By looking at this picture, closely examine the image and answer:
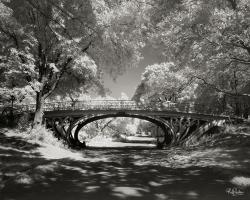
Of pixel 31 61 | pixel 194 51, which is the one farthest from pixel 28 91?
pixel 194 51

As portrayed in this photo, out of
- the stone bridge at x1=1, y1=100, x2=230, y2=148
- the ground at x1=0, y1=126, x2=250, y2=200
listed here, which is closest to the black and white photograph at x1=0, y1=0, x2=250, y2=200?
the ground at x1=0, y1=126, x2=250, y2=200

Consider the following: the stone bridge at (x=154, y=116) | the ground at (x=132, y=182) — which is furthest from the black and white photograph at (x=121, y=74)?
the stone bridge at (x=154, y=116)

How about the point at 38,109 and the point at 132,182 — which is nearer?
the point at 132,182

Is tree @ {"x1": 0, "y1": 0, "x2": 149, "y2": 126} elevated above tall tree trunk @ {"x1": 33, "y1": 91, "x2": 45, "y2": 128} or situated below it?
above

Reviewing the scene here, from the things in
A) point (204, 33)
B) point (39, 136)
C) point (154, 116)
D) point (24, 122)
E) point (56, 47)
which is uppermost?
point (56, 47)

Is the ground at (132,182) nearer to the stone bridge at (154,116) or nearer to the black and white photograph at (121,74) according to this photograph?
the black and white photograph at (121,74)

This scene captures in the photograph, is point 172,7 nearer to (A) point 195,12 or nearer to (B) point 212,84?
(A) point 195,12

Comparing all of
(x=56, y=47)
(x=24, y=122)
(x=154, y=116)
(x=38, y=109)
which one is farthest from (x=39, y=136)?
(x=154, y=116)

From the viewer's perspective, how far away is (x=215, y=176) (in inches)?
526

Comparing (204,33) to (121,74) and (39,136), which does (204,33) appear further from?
(39,136)

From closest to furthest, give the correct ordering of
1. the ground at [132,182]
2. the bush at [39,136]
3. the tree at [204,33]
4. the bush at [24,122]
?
the ground at [132,182], the tree at [204,33], the bush at [39,136], the bush at [24,122]

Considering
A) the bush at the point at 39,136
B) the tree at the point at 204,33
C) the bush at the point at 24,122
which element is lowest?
the bush at the point at 39,136
